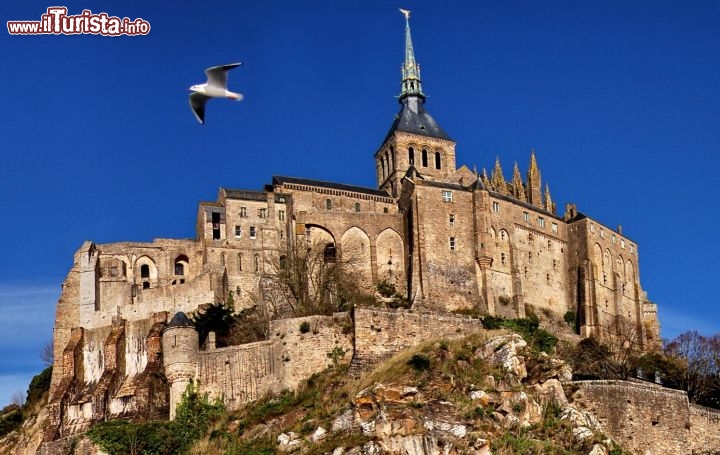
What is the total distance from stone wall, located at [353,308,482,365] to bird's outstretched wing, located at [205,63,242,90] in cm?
2236

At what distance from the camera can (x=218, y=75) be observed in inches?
1423

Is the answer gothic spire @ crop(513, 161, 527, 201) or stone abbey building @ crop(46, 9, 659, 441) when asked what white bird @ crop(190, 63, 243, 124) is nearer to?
stone abbey building @ crop(46, 9, 659, 441)

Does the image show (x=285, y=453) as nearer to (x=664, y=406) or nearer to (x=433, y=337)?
(x=433, y=337)

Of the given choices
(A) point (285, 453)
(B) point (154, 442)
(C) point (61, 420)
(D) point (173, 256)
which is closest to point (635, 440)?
(A) point (285, 453)

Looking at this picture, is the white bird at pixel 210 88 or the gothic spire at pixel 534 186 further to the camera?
the gothic spire at pixel 534 186

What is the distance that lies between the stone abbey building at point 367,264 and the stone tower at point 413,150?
127mm

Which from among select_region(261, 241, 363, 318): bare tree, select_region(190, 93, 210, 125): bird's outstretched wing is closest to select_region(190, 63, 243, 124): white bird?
select_region(190, 93, 210, 125): bird's outstretched wing

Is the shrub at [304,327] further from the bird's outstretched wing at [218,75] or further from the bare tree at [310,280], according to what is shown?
the bird's outstretched wing at [218,75]

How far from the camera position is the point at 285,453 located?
50.4 m

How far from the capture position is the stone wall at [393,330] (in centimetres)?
5650

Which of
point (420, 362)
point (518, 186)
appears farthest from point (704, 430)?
point (518, 186)

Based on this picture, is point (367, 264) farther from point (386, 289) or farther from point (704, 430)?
point (704, 430)

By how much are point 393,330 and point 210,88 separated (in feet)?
77.8

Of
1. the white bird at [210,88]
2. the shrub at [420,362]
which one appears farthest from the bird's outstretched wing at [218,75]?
the shrub at [420,362]
